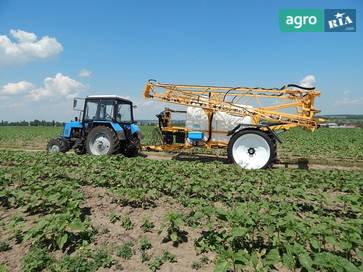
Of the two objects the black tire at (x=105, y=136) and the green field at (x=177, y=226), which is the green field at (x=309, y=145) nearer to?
the black tire at (x=105, y=136)

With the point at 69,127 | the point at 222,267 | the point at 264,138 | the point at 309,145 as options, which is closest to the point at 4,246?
the point at 222,267

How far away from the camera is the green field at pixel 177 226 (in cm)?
331

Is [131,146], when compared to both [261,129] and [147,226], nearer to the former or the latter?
[261,129]

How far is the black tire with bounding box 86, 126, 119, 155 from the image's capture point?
10.9m

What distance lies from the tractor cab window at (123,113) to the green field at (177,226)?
4801 millimetres

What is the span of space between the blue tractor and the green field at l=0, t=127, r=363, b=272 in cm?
418

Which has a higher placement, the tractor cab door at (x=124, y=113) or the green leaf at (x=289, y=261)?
the tractor cab door at (x=124, y=113)

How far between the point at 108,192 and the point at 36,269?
99.8 inches

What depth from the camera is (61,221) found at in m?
3.81

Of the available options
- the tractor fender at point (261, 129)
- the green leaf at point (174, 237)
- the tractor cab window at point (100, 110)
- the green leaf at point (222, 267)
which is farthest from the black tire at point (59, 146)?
the green leaf at point (222, 267)

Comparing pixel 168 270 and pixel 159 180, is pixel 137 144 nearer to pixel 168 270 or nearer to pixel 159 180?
pixel 159 180

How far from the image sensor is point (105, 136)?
1110 centimetres

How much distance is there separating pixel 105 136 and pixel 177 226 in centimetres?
761

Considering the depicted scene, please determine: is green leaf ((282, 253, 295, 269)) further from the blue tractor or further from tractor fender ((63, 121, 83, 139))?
tractor fender ((63, 121, 83, 139))
